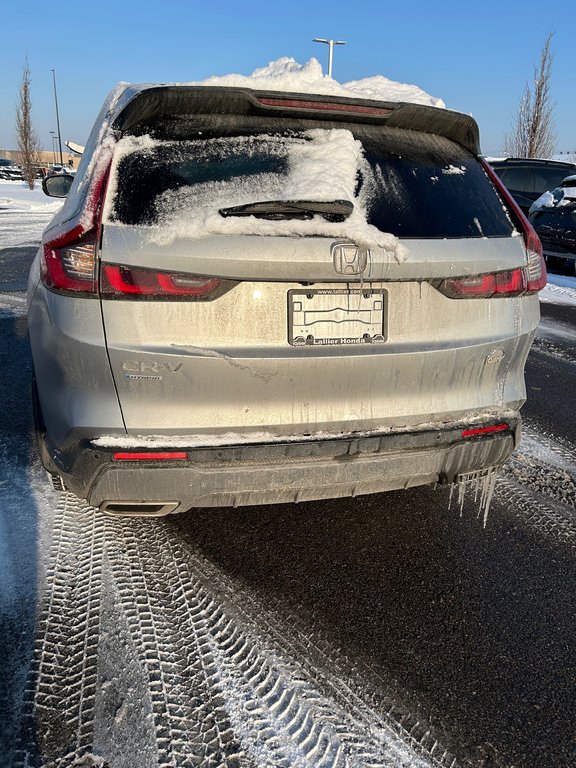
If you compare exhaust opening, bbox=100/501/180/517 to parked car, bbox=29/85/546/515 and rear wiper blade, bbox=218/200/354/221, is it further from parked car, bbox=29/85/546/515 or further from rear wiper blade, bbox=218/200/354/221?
rear wiper blade, bbox=218/200/354/221

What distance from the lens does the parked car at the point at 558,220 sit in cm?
1005

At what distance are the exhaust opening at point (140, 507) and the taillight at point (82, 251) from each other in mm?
731

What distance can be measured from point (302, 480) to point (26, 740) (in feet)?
3.73

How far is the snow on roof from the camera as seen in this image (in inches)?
95.4

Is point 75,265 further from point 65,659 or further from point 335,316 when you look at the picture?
point 65,659

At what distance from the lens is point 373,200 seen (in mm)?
2369

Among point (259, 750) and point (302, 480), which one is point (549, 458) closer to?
point (302, 480)

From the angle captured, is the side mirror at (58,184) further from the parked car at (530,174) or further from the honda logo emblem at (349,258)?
the parked car at (530,174)

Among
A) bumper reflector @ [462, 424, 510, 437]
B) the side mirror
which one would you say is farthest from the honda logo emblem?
the side mirror

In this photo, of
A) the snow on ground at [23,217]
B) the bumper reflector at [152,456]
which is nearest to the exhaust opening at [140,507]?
the bumper reflector at [152,456]

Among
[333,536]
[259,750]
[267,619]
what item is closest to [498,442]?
[333,536]

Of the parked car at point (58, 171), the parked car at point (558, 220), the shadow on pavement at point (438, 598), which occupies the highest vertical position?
the parked car at point (58, 171)

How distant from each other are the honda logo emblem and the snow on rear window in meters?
0.03

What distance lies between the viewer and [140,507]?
2250 millimetres
